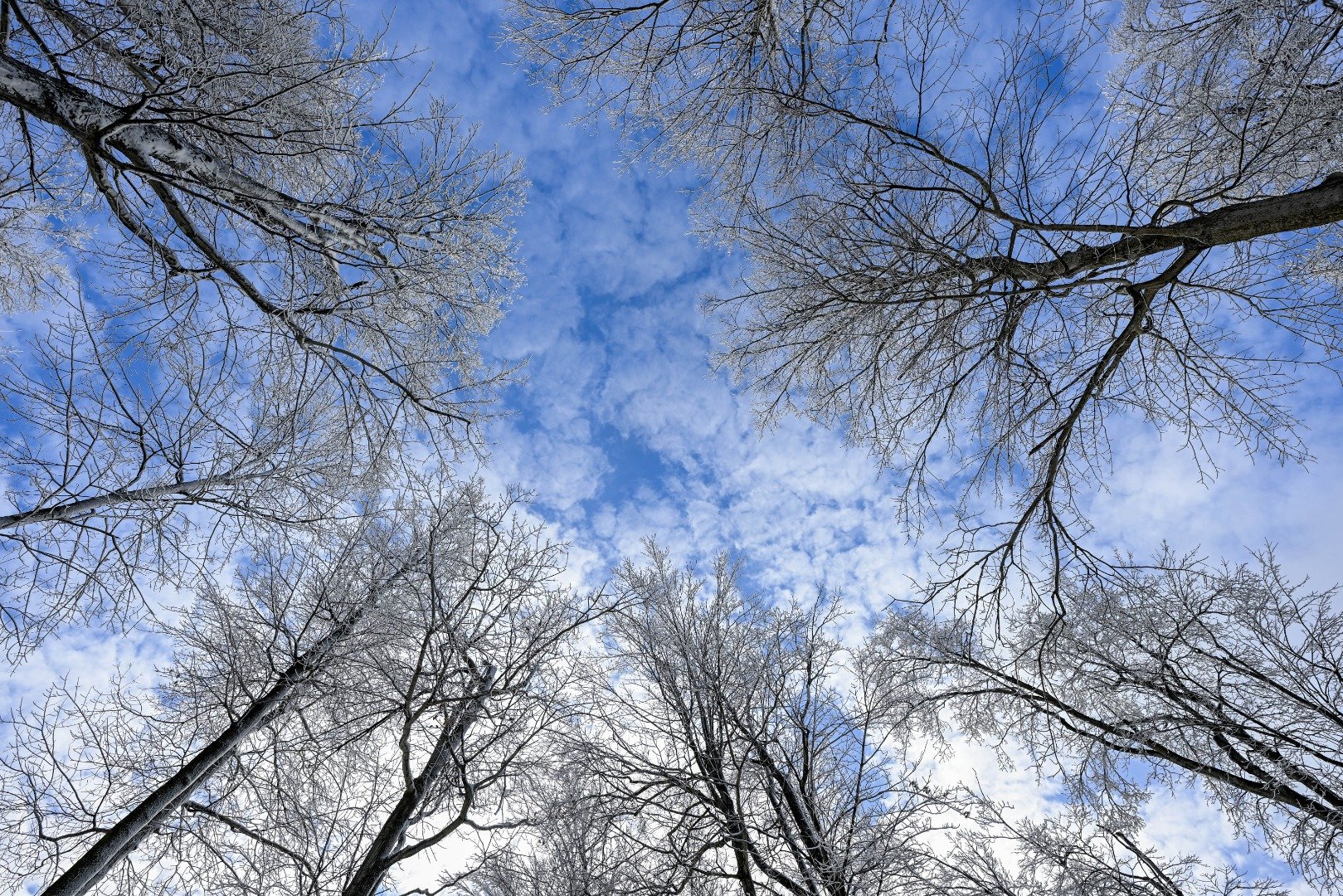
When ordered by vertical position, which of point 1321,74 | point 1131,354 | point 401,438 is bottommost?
point 1131,354

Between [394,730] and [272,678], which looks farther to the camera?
[394,730]

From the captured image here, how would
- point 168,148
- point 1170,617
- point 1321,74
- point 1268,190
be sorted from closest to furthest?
1. point 168,148
2. point 1321,74
3. point 1170,617
4. point 1268,190

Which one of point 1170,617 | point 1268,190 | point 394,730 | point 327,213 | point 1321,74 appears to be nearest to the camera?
point 327,213

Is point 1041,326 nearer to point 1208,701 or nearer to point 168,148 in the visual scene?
point 1208,701

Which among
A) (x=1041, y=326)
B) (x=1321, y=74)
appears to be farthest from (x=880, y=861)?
(x=1321, y=74)

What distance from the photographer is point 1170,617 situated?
5664 millimetres

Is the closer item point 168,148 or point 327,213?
point 168,148

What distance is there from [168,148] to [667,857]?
6808 mm

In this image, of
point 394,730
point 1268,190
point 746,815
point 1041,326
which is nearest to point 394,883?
point 394,730

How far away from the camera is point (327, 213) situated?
3.88 meters

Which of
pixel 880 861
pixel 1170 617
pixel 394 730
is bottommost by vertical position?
pixel 880 861

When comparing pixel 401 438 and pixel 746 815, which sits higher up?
pixel 401 438

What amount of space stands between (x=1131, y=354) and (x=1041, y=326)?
0.89 metres

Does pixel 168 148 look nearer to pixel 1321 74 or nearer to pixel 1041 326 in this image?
pixel 1041 326
